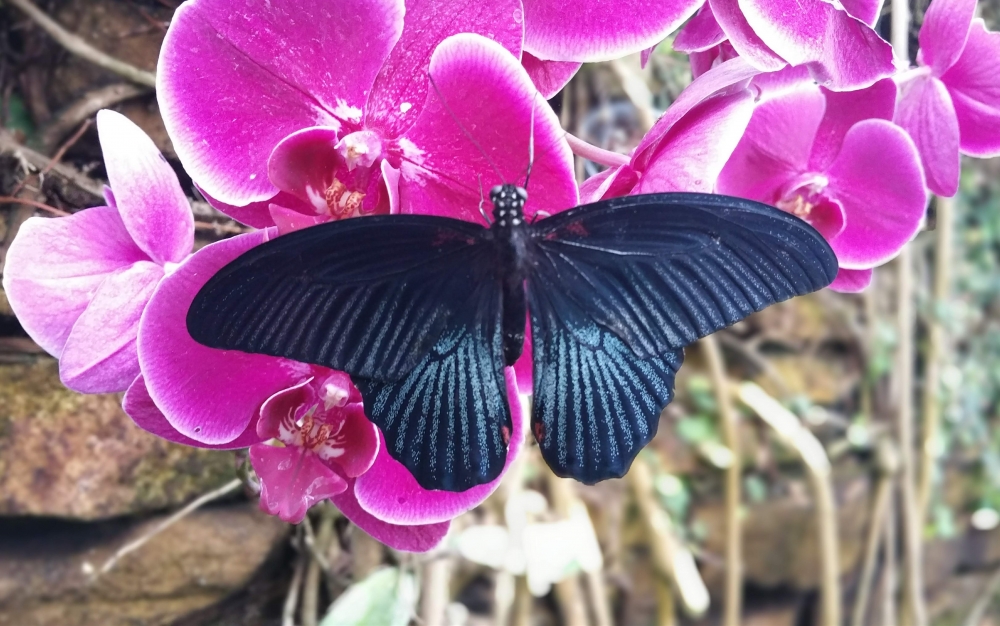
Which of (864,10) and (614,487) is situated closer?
(864,10)

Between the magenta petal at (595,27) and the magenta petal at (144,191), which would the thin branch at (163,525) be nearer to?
the magenta petal at (144,191)

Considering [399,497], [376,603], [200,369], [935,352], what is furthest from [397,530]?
[935,352]

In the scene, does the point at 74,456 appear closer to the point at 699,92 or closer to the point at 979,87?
the point at 699,92

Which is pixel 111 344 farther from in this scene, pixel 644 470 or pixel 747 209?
pixel 644 470

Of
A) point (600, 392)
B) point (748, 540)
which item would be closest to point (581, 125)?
point (600, 392)

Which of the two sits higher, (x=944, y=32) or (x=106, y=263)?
(x=944, y=32)

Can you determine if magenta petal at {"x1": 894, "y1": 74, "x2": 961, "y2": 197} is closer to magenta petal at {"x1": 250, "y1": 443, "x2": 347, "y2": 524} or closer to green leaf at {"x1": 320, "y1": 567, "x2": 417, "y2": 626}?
magenta petal at {"x1": 250, "y1": 443, "x2": 347, "y2": 524}

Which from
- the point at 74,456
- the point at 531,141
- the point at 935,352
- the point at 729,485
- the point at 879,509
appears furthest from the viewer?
the point at 935,352

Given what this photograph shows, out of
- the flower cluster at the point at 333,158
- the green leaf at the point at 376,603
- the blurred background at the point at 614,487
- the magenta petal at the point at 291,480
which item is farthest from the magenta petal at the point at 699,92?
the green leaf at the point at 376,603
